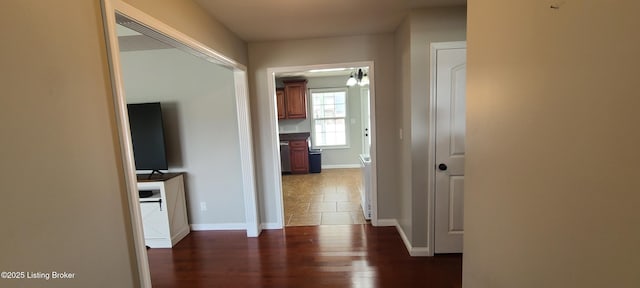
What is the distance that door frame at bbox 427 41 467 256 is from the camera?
233cm

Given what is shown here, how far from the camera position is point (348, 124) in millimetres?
6738

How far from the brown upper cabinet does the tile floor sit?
151 cm

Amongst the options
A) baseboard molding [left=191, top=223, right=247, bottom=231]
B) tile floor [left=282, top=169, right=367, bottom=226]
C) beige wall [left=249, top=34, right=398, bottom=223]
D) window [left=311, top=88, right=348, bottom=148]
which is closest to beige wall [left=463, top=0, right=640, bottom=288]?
beige wall [left=249, top=34, right=398, bottom=223]

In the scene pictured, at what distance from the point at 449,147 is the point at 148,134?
3278 mm

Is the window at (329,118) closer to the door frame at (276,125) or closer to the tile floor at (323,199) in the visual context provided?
the tile floor at (323,199)

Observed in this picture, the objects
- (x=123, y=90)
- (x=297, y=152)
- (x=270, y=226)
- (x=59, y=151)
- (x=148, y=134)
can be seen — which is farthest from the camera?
(x=297, y=152)

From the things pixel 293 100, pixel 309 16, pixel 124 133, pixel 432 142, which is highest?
pixel 309 16

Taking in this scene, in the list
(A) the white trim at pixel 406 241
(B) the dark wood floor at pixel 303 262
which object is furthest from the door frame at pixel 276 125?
(B) the dark wood floor at pixel 303 262

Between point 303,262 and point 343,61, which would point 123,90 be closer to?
point 303,262

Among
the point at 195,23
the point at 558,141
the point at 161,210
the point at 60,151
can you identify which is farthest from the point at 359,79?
the point at 60,151

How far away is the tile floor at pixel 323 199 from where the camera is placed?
3611 mm

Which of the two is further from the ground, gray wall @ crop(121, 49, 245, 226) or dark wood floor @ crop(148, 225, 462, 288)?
gray wall @ crop(121, 49, 245, 226)

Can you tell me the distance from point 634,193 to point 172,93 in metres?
3.68

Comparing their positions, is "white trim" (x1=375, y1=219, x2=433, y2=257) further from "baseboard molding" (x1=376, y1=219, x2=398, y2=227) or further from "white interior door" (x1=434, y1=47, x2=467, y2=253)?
"white interior door" (x1=434, y1=47, x2=467, y2=253)
